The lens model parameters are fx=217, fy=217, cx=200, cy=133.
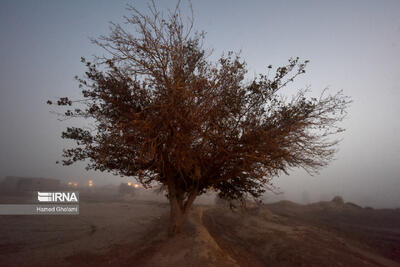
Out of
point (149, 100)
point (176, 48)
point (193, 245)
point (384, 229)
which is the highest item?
point (176, 48)

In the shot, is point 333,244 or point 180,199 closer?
point 180,199

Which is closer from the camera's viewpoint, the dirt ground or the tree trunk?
the dirt ground

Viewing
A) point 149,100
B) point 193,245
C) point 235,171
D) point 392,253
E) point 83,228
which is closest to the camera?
point 149,100

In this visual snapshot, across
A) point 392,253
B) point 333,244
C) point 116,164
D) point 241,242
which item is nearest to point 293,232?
point 333,244

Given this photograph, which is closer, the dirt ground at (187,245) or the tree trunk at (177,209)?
the dirt ground at (187,245)

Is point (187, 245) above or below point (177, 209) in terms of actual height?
below

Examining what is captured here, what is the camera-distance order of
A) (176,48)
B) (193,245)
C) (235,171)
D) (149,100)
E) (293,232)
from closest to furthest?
(176,48), (149,100), (235,171), (193,245), (293,232)

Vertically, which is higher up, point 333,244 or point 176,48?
point 176,48

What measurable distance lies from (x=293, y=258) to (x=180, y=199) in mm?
6559

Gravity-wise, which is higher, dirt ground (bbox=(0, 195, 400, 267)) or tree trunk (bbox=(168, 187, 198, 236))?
tree trunk (bbox=(168, 187, 198, 236))

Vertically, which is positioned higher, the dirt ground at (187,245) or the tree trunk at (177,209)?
the tree trunk at (177,209)

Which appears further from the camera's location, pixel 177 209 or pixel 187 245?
pixel 177 209

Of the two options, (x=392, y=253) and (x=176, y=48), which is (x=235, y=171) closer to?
(x=176, y=48)

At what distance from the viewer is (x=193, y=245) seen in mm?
9797
